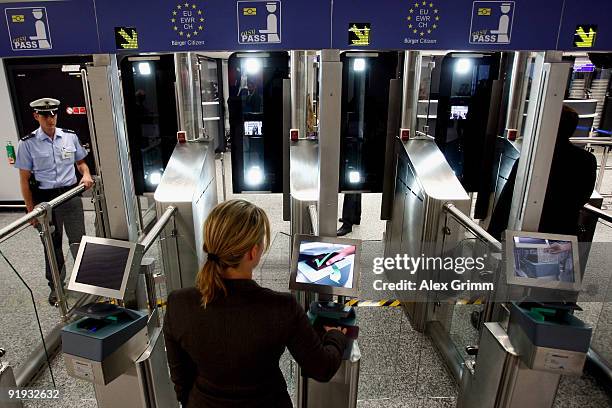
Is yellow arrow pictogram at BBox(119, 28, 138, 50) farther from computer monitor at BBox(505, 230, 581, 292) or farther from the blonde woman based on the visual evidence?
computer monitor at BBox(505, 230, 581, 292)

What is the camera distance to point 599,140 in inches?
183

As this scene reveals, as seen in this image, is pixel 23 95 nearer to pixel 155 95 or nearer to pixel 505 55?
pixel 155 95

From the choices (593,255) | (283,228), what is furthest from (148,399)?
(593,255)

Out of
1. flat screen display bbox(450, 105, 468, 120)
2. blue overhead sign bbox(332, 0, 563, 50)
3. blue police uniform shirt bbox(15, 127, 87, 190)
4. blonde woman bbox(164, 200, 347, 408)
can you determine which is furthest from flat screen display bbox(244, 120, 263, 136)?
blonde woman bbox(164, 200, 347, 408)

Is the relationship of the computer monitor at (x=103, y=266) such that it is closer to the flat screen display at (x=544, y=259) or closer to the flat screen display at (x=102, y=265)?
the flat screen display at (x=102, y=265)

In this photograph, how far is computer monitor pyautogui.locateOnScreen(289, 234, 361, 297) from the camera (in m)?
1.72

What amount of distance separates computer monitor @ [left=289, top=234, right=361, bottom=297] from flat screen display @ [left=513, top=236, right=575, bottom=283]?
2.12ft

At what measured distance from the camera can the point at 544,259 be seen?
1717 millimetres

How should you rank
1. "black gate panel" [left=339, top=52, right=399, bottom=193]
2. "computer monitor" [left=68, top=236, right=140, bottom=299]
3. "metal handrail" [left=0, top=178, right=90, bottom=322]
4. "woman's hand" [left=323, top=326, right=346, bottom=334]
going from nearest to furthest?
"woman's hand" [left=323, top=326, right=346, bottom=334], "computer monitor" [left=68, top=236, right=140, bottom=299], "metal handrail" [left=0, top=178, right=90, bottom=322], "black gate panel" [left=339, top=52, right=399, bottom=193]

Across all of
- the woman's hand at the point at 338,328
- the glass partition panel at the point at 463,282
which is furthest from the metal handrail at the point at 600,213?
the woman's hand at the point at 338,328

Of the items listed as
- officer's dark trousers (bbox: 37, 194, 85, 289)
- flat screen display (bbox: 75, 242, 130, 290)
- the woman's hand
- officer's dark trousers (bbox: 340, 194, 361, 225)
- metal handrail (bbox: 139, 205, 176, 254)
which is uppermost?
flat screen display (bbox: 75, 242, 130, 290)

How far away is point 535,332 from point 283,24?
148 cm

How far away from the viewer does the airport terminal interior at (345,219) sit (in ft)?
5.46

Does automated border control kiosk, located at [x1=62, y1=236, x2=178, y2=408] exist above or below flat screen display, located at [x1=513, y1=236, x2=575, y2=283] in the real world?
below
